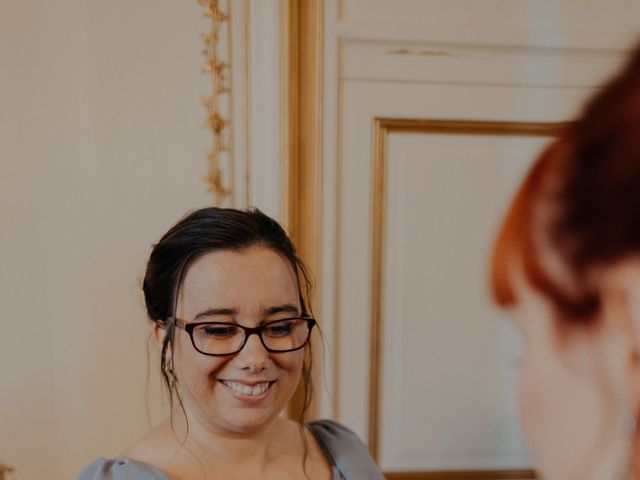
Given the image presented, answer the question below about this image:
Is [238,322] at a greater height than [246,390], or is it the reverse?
[238,322]

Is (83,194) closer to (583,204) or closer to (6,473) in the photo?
(6,473)

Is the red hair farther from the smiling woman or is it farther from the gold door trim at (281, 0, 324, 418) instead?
the gold door trim at (281, 0, 324, 418)

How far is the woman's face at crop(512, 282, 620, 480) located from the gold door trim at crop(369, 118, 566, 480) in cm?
130

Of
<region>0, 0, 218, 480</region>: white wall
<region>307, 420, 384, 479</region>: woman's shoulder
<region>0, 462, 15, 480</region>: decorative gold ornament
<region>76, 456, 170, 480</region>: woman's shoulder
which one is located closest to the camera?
<region>76, 456, 170, 480</region>: woman's shoulder

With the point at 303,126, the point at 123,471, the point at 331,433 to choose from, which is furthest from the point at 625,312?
the point at 303,126

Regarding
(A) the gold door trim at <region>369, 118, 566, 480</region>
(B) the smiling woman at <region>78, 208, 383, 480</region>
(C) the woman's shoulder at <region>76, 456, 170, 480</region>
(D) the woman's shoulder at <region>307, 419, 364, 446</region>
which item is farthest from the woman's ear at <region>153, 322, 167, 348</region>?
(A) the gold door trim at <region>369, 118, 566, 480</region>

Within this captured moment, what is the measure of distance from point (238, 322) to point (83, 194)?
0.70m

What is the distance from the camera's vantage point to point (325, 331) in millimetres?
1761

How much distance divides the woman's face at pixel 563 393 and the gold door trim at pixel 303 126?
4.09ft

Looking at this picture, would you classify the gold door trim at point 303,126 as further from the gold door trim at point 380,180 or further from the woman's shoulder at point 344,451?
the woman's shoulder at point 344,451

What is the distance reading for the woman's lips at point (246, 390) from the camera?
3.78 feet

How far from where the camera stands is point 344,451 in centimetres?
136

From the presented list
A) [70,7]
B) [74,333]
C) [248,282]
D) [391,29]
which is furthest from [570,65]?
[74,333]

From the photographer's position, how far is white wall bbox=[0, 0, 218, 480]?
1.57 metres
